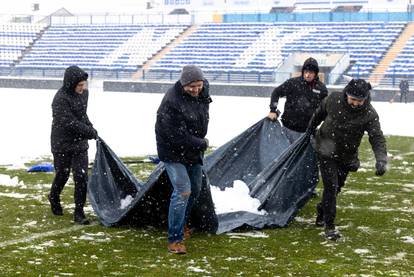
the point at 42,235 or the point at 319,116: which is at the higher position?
the point at 319,116

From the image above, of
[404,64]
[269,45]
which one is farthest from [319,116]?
[269,45]

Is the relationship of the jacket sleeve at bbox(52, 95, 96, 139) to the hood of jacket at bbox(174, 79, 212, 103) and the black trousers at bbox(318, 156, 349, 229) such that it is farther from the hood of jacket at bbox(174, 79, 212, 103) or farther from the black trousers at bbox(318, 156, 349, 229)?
the black trousers at bbox(318, 156, 349, 229)

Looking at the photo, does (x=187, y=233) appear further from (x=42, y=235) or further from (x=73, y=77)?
(x=73, y=77)

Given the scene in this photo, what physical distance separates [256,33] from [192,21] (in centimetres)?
732

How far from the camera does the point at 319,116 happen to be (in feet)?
21.9

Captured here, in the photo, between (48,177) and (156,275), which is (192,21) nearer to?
(48,177)

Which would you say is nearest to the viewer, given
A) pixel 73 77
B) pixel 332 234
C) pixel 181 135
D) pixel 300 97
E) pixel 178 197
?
pixel 181 135

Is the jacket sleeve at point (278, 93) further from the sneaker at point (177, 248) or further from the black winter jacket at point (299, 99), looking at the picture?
the sneaker at point (177, 248)

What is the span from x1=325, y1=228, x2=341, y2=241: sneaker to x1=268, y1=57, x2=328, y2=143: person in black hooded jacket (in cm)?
197

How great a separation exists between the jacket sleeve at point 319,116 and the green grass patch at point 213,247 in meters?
0.98

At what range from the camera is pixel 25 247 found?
19.5 feet

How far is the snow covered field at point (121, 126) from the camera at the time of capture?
13.2 meters

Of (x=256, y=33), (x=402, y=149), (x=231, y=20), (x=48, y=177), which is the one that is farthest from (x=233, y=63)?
(x=48, y=177)

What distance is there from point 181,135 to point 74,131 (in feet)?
5.40
